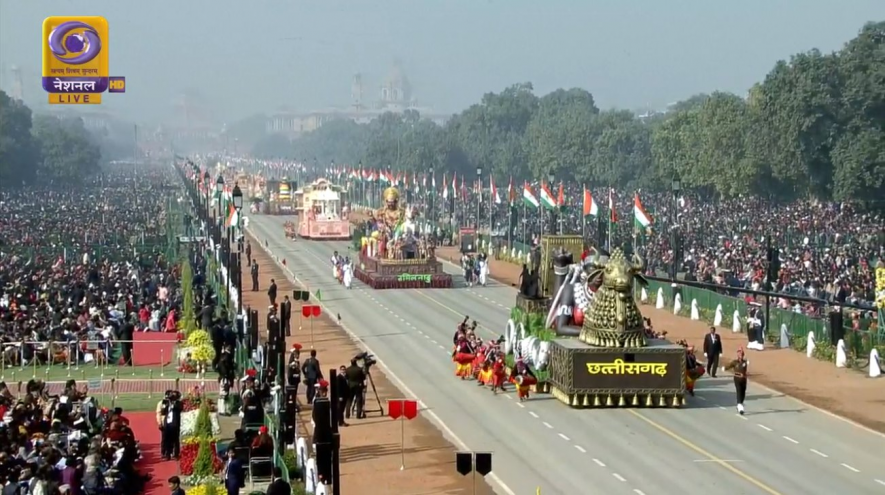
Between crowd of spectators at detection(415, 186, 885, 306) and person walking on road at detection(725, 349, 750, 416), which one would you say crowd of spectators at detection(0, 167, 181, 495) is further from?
crowd of spectators at detection(415, 186, 885, 306)

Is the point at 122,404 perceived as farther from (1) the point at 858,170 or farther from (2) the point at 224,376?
(1) the point at 858,170

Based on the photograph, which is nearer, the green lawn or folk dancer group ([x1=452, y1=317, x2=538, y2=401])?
folk dancer group ([x1=452, y1=317, x2=538, y2=401])

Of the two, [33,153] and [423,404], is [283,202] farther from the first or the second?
[423,404]

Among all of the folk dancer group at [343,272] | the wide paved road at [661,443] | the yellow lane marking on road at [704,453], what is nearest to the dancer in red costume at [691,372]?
the wide paved road at [661,443]

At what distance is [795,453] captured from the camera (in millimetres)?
26703

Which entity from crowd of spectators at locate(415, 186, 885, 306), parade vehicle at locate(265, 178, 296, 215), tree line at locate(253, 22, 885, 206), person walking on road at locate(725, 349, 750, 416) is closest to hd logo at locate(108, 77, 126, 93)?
crowd of spectators at locate(415, 186, 885, 306)

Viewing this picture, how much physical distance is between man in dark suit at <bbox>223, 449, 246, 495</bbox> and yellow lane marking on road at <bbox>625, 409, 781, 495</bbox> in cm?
865

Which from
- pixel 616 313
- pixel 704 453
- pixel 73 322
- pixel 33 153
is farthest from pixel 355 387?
pixel 33 153

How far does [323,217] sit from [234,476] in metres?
74.1

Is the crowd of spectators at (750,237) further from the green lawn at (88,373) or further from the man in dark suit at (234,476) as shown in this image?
the man in dark suit at (234,476)

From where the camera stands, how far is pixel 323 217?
313ft

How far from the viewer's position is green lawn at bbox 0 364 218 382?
115ft

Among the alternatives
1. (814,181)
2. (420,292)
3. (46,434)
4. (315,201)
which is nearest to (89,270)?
(420,292)

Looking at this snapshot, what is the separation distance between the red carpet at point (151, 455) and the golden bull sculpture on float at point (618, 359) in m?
8.90
